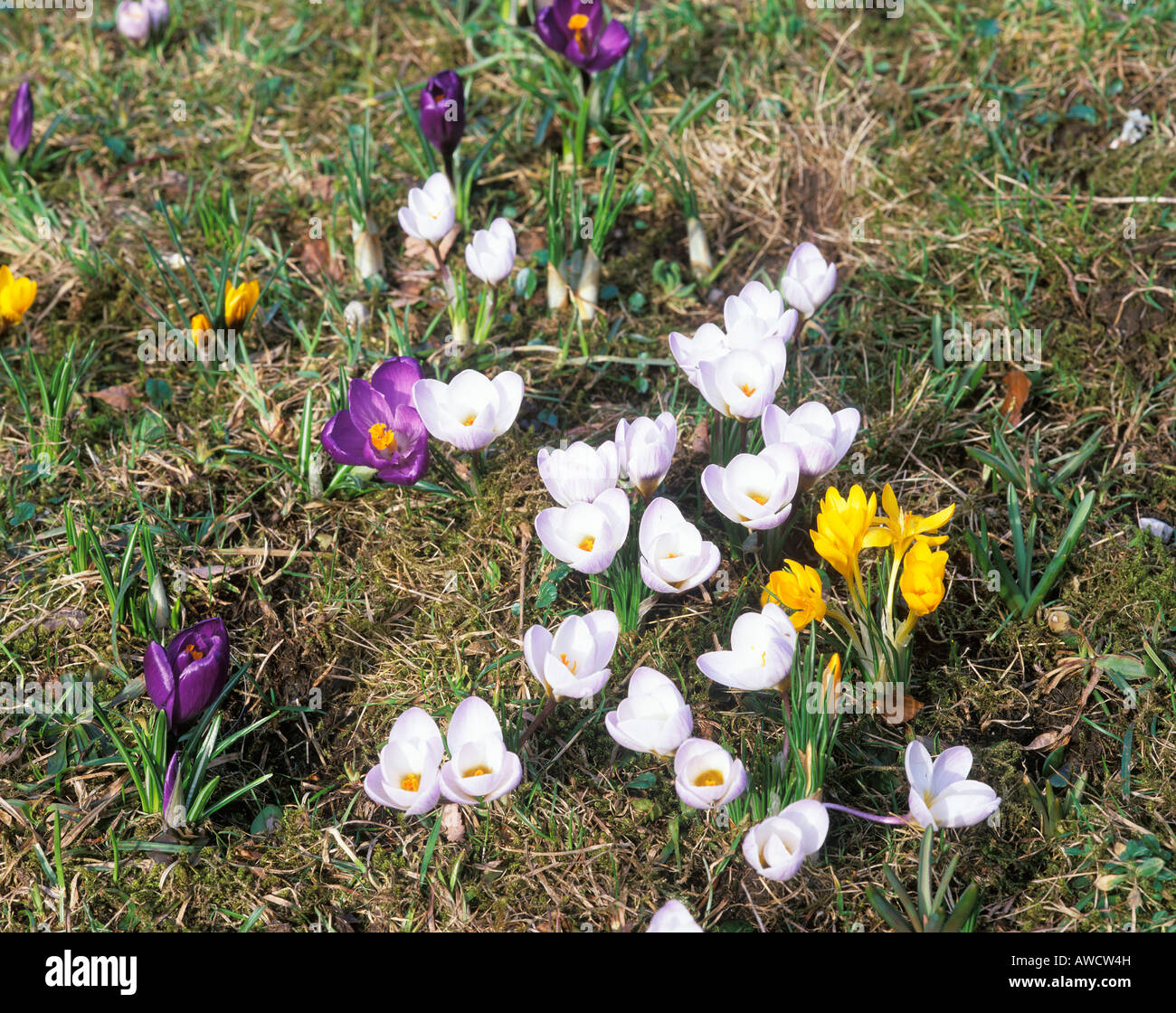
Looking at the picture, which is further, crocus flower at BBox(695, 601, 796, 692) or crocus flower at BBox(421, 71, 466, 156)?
crocus flower at BBox(421, 71, 466, 156)

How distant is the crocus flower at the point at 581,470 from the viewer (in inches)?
69.7

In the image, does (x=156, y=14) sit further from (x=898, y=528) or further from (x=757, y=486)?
(x=898, y=528)

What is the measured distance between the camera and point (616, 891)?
161 cm

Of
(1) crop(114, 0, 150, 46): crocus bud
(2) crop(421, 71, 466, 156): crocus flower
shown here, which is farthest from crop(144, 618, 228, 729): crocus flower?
(1) crop(114, 0, 150, 46): crocus bud

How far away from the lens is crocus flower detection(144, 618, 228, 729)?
5.45ft

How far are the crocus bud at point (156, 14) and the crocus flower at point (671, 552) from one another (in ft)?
7.28

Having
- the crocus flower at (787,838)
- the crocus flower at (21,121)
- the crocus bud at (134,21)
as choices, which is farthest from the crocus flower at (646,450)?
the crocus bud at (134,21)

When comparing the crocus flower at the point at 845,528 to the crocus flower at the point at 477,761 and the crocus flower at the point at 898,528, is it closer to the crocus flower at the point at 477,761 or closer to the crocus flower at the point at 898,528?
the crocus flower at the point at 898,528

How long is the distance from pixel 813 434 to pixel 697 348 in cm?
30

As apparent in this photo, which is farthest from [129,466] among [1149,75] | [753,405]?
[1149,75]

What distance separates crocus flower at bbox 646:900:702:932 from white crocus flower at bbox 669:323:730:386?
3.03 ft

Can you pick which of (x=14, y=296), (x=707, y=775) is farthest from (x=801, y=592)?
(x=14, y=296)

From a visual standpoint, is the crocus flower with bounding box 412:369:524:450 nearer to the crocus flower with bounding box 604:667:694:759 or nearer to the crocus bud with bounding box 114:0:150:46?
the crocus flower with bounding box 604:667:694:759
